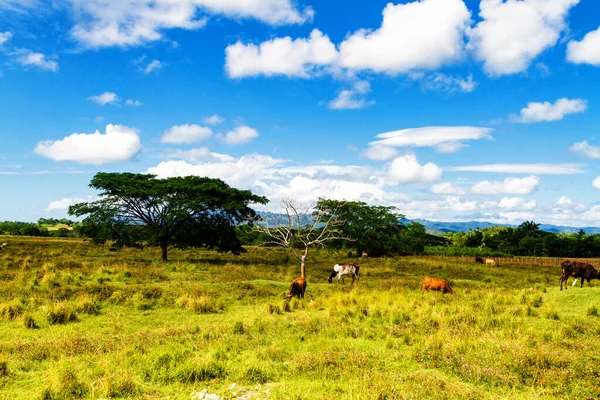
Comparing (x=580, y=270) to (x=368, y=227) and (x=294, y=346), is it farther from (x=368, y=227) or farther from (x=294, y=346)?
(x=368, y=227)

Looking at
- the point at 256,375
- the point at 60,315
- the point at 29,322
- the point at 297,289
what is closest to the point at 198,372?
the point at 256,375

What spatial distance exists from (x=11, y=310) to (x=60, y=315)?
212 cm

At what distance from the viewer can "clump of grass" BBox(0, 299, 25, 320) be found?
1390 cm

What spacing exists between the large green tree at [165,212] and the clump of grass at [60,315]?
73.2 feet

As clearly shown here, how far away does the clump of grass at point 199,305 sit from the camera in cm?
1631

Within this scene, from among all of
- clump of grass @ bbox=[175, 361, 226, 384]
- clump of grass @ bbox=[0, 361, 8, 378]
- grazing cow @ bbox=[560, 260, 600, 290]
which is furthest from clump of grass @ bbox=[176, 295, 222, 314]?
grazing cow @ bbox=[560, 260, 600, 290]

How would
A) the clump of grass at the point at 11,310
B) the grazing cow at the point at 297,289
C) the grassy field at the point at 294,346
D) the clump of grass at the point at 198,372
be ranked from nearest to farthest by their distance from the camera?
the grassy field at the point at 294,346 → the clump of grass at the point at 198,372 → the clump of grass at the point at 11,310 → the grazing cow at the point at 297,289

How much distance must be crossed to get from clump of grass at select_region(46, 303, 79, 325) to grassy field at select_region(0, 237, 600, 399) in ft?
0.12

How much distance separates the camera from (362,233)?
218 ft

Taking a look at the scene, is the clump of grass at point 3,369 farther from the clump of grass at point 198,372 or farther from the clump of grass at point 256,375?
the clump of grass at point 256,375

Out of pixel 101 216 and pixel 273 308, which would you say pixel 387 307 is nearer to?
pixel 273 308

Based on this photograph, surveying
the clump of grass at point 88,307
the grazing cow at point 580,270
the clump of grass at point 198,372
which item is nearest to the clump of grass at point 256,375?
the clump of grass at point 198,372

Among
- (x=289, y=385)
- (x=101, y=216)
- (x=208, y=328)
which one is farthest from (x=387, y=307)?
(x=101, y=216)

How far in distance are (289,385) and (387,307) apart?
9.04 metres
